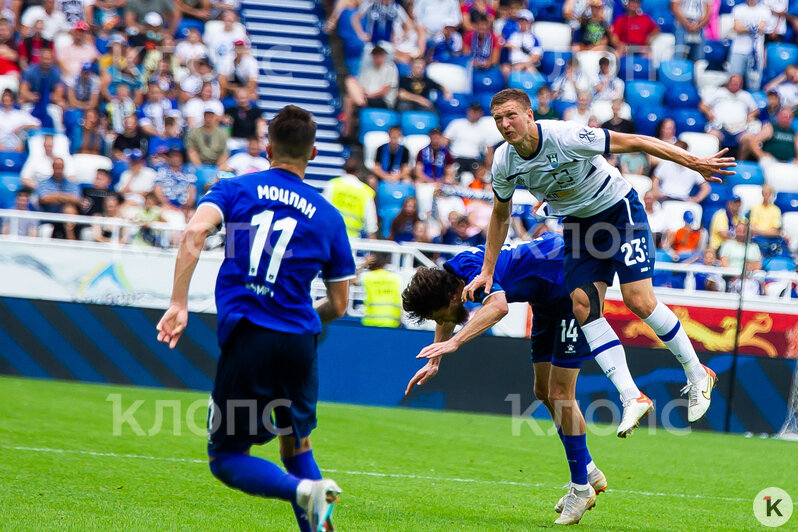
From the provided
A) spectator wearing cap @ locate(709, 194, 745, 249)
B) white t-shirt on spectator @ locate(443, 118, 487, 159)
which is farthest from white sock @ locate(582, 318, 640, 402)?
white t-shirt on spectator @ locate(443, 118, 487, 159)

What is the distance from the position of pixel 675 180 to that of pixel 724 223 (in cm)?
143

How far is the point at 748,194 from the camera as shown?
55.7 feet

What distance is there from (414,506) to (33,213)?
27.9 ft

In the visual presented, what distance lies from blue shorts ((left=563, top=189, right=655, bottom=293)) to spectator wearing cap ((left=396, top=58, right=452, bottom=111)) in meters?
11.3

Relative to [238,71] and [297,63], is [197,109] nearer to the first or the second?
[238,71]

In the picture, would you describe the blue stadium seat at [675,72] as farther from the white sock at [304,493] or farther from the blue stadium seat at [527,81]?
the white sock at [304,493]

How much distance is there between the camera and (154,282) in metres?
13.5

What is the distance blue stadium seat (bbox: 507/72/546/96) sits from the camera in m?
18.3

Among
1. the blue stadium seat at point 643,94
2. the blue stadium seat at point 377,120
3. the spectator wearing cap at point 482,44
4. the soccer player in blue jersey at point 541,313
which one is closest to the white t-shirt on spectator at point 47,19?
the blue stadium seat at point 377,120

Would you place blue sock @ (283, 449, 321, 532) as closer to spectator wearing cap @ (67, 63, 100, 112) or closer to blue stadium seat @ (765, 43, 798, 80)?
→ spectator wearing cap @ (67, 63, 100, 112)

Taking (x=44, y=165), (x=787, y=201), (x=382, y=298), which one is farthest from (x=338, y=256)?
(x=787, y=201)

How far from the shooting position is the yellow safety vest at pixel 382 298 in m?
13.5

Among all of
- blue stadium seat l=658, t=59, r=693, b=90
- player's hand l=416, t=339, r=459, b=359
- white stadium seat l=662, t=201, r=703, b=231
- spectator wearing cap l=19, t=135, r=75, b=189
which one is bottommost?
player's hand l=416, t=339, r=459, b=359

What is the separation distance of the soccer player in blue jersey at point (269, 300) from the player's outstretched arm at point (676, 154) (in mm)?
2398
